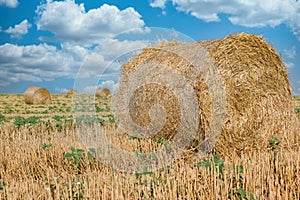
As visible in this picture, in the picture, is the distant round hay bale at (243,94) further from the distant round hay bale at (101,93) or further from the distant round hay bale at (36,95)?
the distant round hay bale at (101,93)

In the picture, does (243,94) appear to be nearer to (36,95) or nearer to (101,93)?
(36,95)

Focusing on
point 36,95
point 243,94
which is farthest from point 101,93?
point 243,94

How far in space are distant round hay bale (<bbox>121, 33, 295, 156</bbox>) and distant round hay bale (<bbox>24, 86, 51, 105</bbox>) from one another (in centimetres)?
1838

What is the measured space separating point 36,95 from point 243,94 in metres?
19.7

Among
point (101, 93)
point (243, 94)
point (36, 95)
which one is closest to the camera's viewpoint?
point (243, 94)

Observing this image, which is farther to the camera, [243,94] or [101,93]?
[101,93]

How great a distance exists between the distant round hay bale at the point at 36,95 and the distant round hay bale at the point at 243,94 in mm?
18375

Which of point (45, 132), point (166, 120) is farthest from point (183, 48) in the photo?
point (45, 132)

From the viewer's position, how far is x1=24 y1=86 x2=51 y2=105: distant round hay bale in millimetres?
25562

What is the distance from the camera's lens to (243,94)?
774 cm

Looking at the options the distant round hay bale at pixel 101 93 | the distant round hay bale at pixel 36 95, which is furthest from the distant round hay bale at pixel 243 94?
the distant round hay bale at pixel 101 93

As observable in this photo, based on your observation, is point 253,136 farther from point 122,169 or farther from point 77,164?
point 77,164

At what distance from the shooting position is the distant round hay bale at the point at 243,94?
7.56m

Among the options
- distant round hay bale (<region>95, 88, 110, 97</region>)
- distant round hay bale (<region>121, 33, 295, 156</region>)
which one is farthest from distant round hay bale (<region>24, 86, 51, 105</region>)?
distant round hay bale (<region>121, 33, 295, 156</region>)
